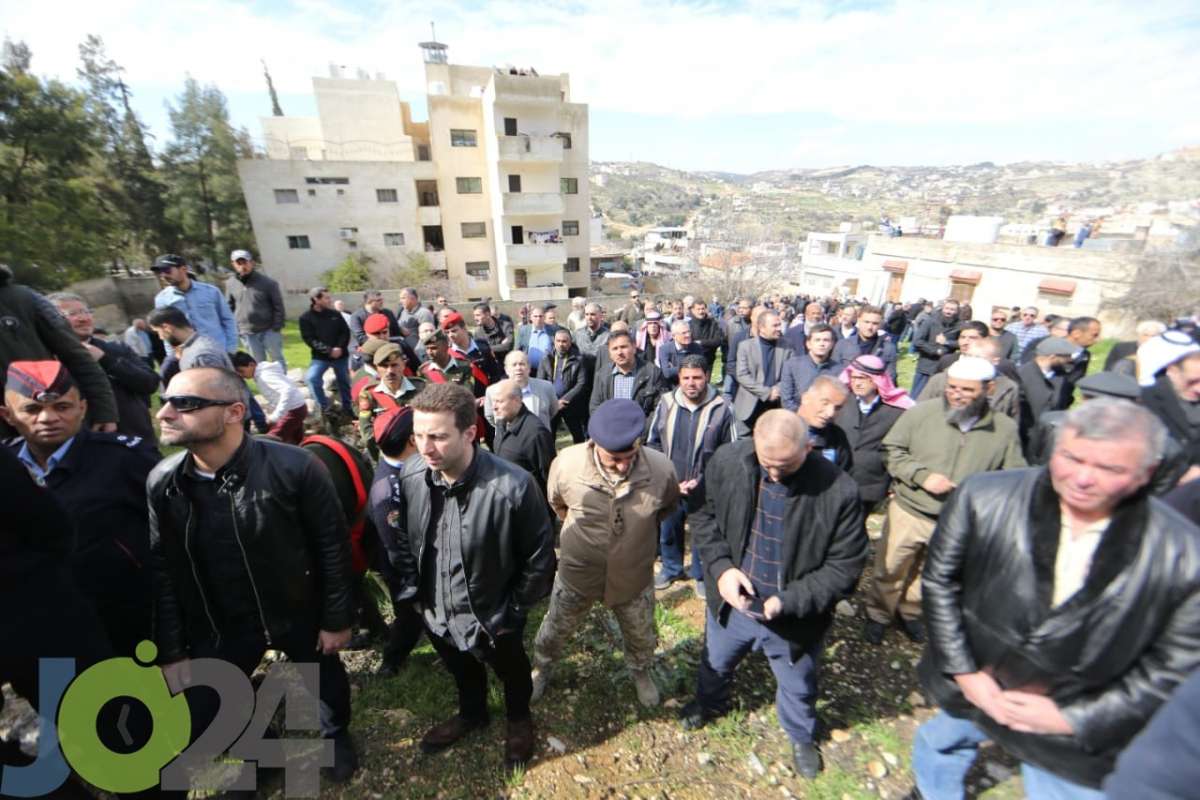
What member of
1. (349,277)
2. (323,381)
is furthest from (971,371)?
(349,277)

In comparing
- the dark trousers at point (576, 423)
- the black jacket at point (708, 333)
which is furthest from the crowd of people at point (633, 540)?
the black jacket at point (708, 333)

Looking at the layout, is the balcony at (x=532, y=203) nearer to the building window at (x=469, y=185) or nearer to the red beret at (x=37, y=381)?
the building window at (x=469, y=185)

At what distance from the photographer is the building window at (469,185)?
2770 cm

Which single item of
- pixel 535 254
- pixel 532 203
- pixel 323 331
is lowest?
pixel 535 254

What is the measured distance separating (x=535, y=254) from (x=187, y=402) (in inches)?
1072

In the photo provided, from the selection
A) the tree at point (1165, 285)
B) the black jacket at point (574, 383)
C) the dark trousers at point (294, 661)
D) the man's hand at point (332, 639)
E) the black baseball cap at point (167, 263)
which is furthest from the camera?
the tree at point (1165, 285)

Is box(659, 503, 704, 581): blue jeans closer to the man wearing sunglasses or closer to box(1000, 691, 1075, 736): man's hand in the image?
box(1000, 691, 1075, 736): man's hand

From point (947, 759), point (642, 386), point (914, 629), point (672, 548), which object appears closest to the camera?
point (947, 759)

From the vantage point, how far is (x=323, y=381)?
7.19m

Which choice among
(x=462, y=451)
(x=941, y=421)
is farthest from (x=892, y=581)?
(x=462, y=451)

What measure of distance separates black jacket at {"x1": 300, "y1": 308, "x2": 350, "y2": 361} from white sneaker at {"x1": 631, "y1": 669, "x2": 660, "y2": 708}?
6126 millimetres

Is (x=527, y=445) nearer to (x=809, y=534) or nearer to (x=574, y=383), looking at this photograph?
(x=809, y=534)

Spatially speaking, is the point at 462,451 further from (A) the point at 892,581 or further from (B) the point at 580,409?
(B) the point at 580,409

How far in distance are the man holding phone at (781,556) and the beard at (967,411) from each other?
4.09 ft
